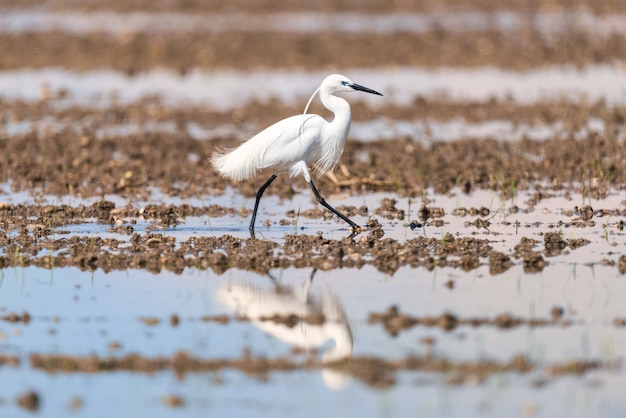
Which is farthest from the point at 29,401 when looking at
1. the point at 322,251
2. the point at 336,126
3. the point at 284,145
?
the point at 336,126

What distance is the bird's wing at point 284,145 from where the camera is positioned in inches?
416

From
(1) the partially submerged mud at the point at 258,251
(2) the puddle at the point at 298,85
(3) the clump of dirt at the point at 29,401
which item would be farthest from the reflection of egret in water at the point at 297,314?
(2) the puddle at the point at 298,85

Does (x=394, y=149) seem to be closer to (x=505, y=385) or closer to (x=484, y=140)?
(x=484, y=140)

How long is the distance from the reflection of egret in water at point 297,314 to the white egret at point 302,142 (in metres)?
2.00

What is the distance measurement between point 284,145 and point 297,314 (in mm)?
3123

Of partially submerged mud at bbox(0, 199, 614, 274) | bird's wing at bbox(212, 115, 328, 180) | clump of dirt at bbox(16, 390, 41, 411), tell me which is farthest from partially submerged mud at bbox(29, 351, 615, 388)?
bird's wing at bbox(212, 115, 328, 180)

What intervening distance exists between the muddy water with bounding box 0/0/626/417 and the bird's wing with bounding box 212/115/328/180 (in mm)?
649

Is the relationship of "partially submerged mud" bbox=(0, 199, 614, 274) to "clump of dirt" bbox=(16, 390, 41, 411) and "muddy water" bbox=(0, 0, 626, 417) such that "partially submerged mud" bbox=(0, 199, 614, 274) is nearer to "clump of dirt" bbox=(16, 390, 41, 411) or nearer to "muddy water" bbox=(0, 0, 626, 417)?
"muddy water" bbox=(0, 0, 626, 417)

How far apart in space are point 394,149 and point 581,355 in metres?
8.58

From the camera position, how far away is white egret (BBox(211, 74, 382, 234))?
416 inches

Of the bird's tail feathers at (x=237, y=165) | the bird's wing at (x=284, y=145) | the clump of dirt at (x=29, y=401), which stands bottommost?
the clump of dirt at (x=29, y=401)

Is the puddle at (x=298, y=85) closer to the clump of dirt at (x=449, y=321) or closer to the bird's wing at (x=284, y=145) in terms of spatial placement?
A: the bird's wing at (x=284, y=145)

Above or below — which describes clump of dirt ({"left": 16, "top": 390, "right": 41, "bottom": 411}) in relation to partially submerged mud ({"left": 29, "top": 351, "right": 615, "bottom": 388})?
below

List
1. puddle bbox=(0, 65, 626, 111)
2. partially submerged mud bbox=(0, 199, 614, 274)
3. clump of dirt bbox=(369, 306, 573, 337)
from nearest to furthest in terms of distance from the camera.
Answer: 1. clump of dirt bbox=(369, 306, 573, 337)
2. partially submerged mud bbox=(0, 199, 614, 274)
3. puddle bbox=(0, 65, 626, 111)
